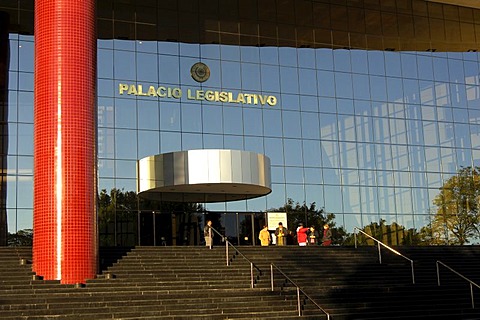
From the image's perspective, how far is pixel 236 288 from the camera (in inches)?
969

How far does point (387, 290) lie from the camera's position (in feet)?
85.9

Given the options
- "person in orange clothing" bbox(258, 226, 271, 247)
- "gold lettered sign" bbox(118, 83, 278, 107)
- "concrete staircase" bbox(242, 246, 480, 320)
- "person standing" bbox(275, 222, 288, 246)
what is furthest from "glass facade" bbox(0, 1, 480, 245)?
"concrete staircase" bbox(242, 246, 480, 320)

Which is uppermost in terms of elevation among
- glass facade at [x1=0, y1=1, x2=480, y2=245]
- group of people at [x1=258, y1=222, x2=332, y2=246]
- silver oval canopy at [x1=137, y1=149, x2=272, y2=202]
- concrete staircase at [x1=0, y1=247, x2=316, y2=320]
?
glass facade at [x1=0, y1=1, x2=480, y2=245]

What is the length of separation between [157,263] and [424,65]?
76.7 ft

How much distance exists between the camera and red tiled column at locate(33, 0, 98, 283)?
80.9 ft

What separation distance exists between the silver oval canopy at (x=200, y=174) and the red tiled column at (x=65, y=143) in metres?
8.89

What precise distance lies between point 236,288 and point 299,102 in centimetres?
1776

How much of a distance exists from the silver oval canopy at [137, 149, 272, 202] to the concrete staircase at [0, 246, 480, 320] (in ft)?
16.0

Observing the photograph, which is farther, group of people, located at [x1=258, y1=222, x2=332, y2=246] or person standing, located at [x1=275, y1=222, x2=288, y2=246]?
person standing, located at [x1=275, y1=222, x2=288, y2=246]

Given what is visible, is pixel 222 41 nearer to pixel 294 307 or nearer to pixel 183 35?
pixel 183 35

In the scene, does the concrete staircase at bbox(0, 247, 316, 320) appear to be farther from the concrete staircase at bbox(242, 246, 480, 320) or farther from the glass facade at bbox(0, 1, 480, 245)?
the glass facade at bbox(0, 1, 480, 245)

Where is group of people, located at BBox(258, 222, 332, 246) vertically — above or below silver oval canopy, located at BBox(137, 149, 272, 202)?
below

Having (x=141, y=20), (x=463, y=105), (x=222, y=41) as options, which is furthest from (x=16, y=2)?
(x=463, y=105)

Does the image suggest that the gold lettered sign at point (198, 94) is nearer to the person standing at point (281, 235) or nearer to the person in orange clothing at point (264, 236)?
the person in orange clothing at point (264, 236)
